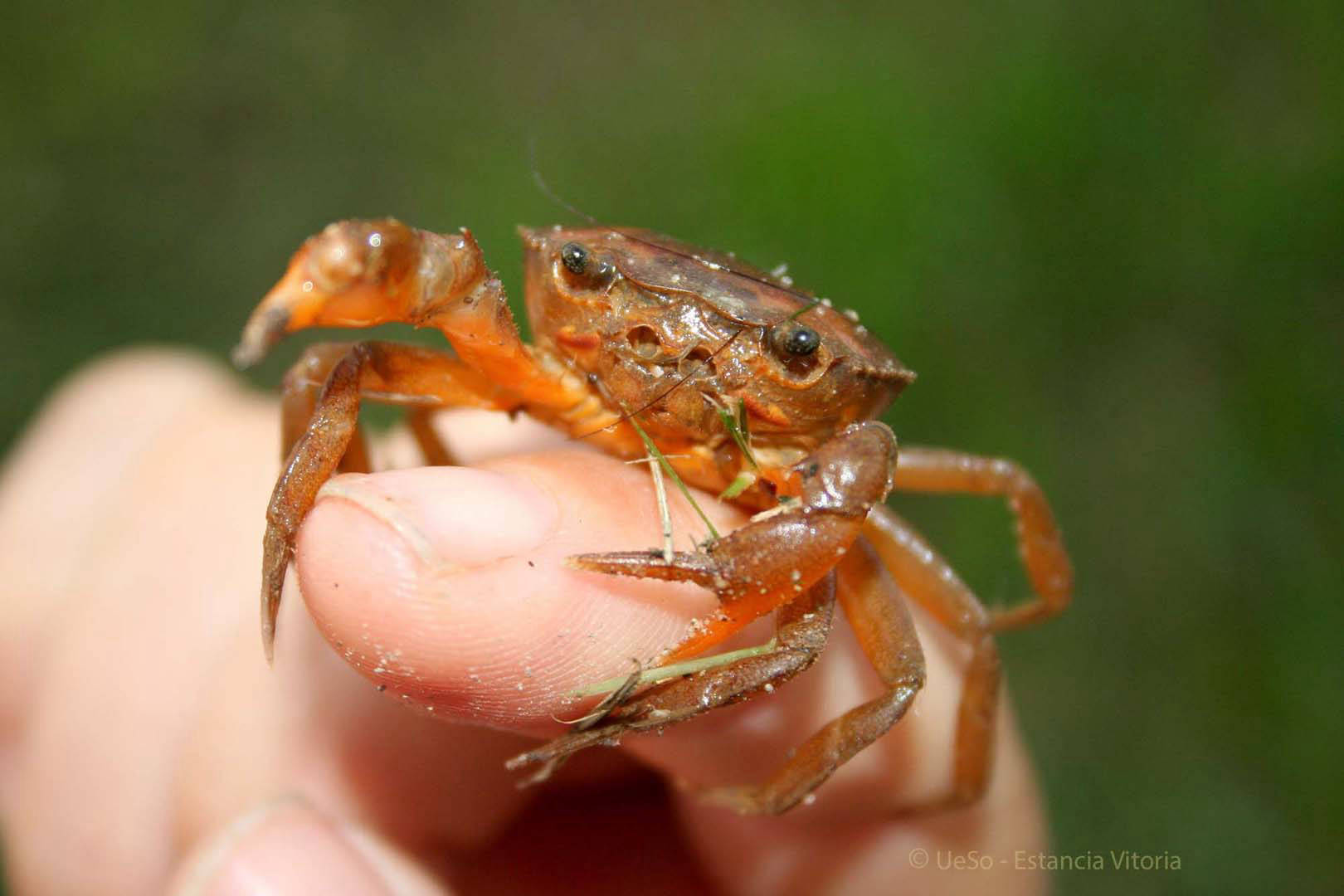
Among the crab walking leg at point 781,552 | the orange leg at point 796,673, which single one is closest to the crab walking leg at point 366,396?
the crab walking leg at point 781,552

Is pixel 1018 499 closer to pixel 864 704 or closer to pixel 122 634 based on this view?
pixel 864 704

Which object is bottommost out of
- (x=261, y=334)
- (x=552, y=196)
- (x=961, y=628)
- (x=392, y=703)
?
(x=392, y=703)

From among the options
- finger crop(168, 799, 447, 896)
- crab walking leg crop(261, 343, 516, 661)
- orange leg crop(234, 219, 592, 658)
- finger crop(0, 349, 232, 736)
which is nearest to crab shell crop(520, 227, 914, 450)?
orange leg crop(234, 219, 592, 658)

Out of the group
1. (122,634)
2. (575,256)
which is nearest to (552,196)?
(575,256)

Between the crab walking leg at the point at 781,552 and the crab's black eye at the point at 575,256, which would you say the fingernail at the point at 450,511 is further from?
the crab's black eye at the point at 575,256

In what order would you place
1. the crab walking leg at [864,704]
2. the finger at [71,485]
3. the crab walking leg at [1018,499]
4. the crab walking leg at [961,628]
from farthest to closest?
the finger at [71,485], the crab walking leg at [1018,499], the crab walking leg at [961,628], the crab walking leg at [864,704]

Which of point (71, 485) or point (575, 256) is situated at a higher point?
point (575, 256)
